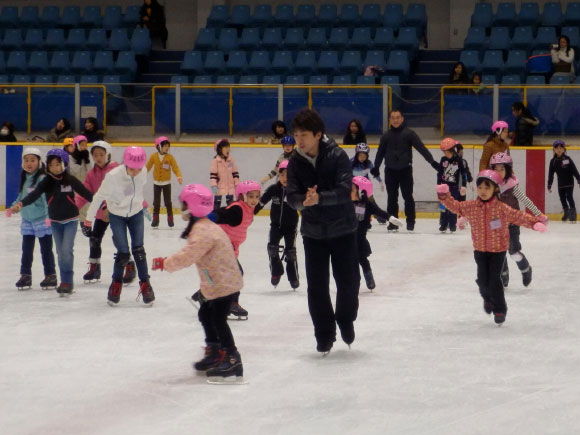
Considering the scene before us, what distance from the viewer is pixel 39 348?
708 cm

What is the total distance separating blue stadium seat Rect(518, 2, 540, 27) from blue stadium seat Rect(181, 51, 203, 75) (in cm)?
656

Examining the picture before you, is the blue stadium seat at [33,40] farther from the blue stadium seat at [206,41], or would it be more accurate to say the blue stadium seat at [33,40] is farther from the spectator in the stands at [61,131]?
the spectator in the stands at [61,131]

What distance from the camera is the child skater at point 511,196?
9209mm

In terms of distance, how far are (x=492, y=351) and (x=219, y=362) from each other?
1.95 m

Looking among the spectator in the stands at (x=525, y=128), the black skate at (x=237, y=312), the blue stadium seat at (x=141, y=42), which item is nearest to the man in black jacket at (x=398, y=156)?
the spectator in the stands at (x=525, y=128)

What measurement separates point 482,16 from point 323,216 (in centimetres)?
1585

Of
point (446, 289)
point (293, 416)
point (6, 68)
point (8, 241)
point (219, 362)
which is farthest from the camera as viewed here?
point (6, 68)

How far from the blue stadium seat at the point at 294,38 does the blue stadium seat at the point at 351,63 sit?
1.29 metres

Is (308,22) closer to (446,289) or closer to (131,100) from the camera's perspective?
(131,100)

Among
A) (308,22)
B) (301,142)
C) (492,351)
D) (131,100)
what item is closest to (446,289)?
(492,351)

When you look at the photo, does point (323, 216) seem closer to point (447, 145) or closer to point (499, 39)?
point (447, 145)

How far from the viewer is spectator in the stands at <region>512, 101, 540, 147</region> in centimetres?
1708

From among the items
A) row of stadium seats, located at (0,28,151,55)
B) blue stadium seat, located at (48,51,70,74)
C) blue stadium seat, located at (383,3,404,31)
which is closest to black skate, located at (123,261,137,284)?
blue stadium seat, located at (48,51,70,74)

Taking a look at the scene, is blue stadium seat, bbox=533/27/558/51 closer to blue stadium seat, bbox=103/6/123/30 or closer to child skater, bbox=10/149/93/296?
blue stadium seat, bbox=103/6/123/30
